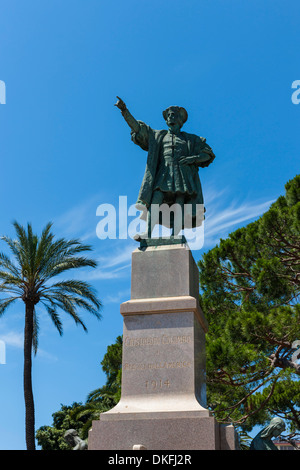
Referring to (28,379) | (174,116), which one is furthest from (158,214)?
(28,379)

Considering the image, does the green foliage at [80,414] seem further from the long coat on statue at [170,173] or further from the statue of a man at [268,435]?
the statue of a man at [268,435]

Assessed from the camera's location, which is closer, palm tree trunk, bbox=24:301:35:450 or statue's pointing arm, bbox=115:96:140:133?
statue's pointing arm, bbox=115:96:140:133

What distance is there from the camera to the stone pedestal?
267 inches

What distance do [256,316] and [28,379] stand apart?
793cm

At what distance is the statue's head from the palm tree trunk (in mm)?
10540

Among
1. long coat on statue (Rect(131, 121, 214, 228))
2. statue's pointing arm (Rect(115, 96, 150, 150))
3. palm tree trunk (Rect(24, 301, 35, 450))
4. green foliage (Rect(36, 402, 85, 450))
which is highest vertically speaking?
statue's pointing arm (Rect(115, 96, 150, 150))

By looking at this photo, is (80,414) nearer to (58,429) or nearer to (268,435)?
(58,429)

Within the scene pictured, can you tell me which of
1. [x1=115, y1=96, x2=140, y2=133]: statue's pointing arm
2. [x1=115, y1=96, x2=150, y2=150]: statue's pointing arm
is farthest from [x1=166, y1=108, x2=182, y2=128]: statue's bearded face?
[x1=115, y1=96, x2=140, y2=133]: statue's pointing arm

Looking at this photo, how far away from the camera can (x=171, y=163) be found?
30.1 ft

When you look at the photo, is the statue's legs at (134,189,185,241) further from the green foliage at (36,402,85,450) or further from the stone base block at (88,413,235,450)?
the green foliage at (36,402,85,450)

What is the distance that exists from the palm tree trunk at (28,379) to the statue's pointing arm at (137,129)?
10229 millimetres

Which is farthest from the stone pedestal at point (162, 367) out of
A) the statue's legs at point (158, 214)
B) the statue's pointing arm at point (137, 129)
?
the statue's pointing arm at point (137, 129)

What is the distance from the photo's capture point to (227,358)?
1394 cm
